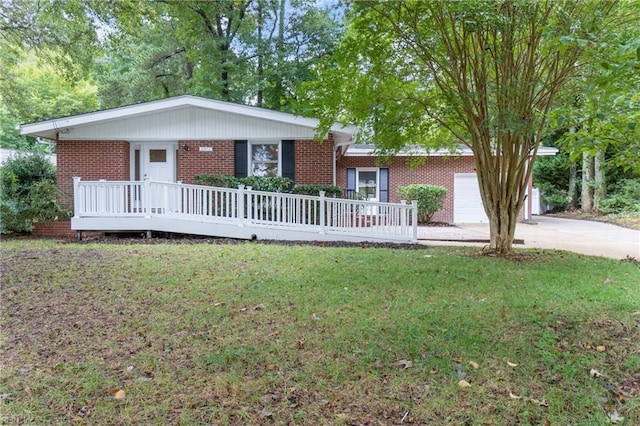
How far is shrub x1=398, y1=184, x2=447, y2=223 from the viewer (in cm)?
1540

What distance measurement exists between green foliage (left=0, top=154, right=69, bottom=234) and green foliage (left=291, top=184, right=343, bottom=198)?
6.34m

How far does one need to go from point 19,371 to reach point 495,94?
24.1 feet

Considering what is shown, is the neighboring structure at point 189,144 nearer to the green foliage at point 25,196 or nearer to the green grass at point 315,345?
the green foliage at point 25,196

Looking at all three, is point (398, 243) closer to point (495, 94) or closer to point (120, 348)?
point (495, 94)

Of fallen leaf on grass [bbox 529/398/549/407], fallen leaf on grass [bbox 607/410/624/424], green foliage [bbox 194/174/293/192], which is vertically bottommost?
fallen leaf on grass [bbox 607/410/624/424]

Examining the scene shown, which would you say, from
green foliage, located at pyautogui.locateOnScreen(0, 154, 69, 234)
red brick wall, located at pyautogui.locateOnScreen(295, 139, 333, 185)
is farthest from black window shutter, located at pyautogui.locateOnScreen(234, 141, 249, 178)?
green foliage, located at pyautogui.locateOnScreen(0, 154, 69, 234)

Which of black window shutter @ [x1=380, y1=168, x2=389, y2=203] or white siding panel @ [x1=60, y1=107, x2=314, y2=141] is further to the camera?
black window shutter @ [x1=380, y1=168, x2=389, y2=203]

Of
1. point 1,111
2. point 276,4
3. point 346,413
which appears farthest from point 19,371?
point 1,111

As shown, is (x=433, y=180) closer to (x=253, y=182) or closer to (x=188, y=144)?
(x=253, y=182)

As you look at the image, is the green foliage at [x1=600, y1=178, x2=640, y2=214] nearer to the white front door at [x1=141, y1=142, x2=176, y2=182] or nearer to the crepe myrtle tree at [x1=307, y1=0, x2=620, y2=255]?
the crepe myrtle tree at [x1=307, y1=0, x2=620, y2=255]

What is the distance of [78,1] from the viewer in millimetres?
10117

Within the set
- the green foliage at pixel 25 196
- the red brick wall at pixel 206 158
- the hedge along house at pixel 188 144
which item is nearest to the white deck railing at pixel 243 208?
the hedge along house at pixel 188 144

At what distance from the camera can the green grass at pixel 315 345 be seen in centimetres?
262

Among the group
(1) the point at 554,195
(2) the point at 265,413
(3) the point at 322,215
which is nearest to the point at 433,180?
(3) the point at 322,215
